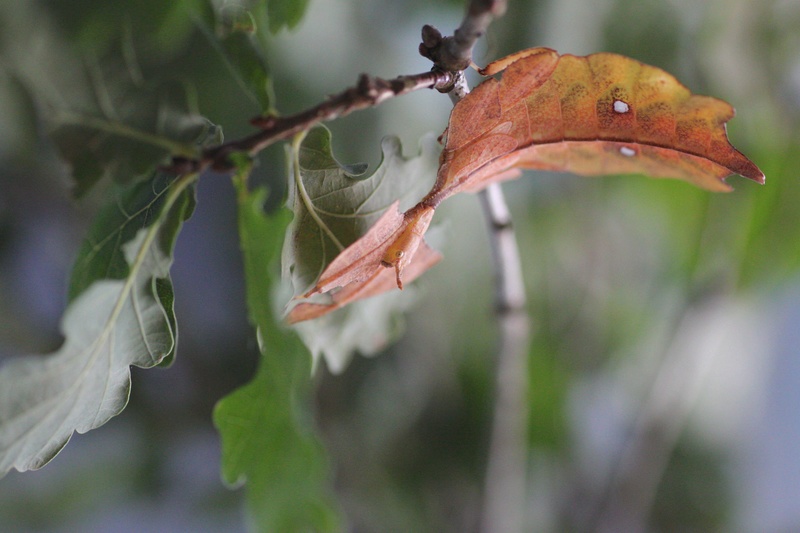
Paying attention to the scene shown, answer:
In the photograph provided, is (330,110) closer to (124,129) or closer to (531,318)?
(124,129)

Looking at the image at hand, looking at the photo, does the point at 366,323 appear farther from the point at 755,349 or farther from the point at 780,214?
the point at 755,349

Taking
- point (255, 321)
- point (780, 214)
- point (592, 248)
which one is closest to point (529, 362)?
point (592, 248)

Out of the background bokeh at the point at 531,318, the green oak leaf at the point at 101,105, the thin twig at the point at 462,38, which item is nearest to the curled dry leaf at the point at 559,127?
the thin twig at the point at 462,38

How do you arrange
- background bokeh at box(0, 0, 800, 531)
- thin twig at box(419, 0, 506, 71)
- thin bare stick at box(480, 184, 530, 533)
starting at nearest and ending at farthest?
thin twig at box(419, 0, 506, 71) < thin bare stick at box(480, 184, 530, 533) < background bokeh at box(0, 0, 800, 531)

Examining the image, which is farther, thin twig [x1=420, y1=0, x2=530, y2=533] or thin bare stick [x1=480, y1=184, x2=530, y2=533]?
thin bare stick [x1=480, y1=184, x2=530, y2=533]

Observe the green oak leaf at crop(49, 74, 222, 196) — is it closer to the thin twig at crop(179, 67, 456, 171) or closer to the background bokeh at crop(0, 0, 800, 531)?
the thin twig at crop(179, 67, 456, 171)

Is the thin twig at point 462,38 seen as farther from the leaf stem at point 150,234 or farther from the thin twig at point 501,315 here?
the leaf stem at point 150,234

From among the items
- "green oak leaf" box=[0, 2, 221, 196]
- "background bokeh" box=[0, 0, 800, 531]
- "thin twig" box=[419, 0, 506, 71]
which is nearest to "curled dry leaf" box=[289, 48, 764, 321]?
"thin twig" box=[419, 0, 506, 71]
